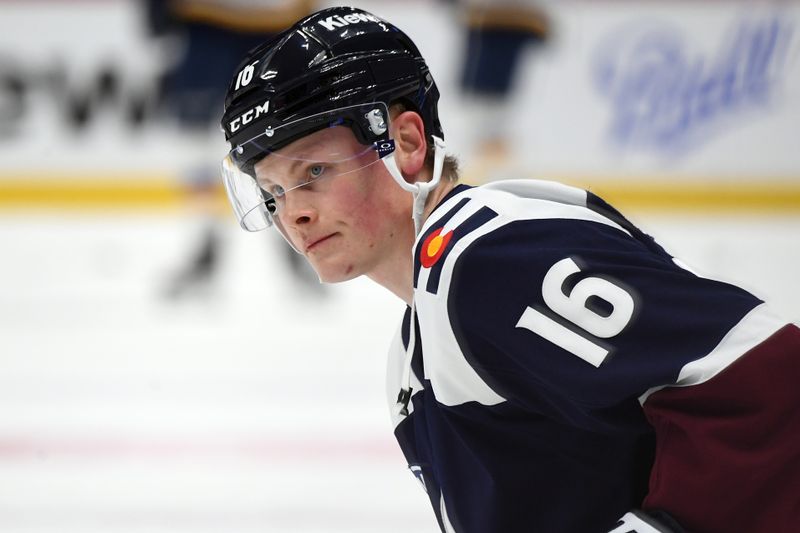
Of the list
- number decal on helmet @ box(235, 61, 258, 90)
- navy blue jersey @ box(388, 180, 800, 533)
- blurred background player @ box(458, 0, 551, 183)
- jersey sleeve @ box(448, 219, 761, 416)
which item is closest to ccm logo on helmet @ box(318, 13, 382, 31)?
number decal on helmet @ box(235, 61, 258, 90)

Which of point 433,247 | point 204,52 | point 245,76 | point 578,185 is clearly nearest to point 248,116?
point 245,76

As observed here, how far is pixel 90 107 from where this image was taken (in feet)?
19.1

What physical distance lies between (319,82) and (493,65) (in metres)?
4.57

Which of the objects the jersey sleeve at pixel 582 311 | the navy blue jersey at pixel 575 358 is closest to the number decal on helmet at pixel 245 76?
the navy blue jersey at pixel 575 358

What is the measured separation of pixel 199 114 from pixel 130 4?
32.3 inches

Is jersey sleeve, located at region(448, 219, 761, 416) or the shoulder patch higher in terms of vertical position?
the shoulder patch

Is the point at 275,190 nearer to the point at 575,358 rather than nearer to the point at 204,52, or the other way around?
the point at 575,358

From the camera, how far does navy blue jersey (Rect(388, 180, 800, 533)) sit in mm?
992

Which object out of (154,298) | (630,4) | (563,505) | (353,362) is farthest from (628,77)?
(563,505)

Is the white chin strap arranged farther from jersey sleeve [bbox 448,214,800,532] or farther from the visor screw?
jersey sleeve [bbox 448,214,800,532]

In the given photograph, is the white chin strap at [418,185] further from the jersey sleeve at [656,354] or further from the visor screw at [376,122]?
the jersey sleeve at [656,354]

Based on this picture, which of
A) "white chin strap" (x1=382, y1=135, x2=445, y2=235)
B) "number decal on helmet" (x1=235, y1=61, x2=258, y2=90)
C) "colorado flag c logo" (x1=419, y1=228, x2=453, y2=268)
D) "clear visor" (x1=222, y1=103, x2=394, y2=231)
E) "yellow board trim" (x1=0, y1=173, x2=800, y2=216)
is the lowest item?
"colorado flag c logo" (x1=419, y1=228, x2=453, y2=268)

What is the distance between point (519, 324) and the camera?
104 cm

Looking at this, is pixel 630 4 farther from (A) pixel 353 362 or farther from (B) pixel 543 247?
(B) pixel 543 247
